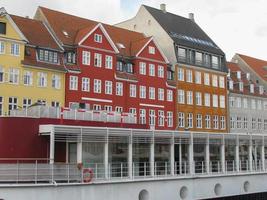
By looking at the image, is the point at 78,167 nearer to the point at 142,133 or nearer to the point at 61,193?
the point at 61,193

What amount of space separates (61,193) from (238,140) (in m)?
20.6

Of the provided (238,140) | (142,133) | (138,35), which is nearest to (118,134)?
(142,133)

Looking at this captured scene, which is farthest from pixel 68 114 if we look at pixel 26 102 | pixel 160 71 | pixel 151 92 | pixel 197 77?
pixel 197 77

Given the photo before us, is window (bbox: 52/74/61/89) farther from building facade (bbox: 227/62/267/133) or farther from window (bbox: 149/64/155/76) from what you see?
building facade (bbox: 227/62/267/133)

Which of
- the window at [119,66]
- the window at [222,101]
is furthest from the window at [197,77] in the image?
the window at [119,66]

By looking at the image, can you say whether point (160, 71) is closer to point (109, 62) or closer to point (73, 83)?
point (109, 62)

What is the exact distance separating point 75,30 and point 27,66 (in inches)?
377

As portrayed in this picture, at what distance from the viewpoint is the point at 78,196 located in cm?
2806

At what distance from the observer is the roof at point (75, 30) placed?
49.1m

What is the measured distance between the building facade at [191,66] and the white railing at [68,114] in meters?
21.1

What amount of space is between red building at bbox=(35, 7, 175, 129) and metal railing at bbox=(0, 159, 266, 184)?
1083cm

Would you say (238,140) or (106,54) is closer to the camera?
(238,140)

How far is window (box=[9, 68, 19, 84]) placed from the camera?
140ft

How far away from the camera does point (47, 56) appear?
4600 cm
